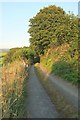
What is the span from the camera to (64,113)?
343 inches

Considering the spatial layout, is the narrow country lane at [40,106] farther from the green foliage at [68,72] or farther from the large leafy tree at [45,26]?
the large leafy tree at [45,26]

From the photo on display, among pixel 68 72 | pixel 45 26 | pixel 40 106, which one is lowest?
pixel 40 106

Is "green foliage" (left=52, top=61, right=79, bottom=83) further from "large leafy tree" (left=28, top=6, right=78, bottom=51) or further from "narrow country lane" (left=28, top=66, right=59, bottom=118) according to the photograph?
"large leafy tree" (left=28, top=6, right=78, bottom=51)

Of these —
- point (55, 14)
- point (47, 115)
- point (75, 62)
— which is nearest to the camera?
point (47, 115)

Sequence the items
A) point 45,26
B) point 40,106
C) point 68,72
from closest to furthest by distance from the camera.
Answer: point 40,106 < point 68,72 < point 45,26

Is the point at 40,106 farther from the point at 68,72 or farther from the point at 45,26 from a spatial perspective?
the point at 45,26

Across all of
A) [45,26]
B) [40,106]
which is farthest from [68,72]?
[45,26]

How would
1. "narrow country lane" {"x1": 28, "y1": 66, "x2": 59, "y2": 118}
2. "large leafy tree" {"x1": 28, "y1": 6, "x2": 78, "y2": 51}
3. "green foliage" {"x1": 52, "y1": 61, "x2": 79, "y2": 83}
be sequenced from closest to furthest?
"narrow country lane" {"x1": 28, "y1": 66, "x2": 59, "y2": 118}, "green foliage" {"x1": 52, "y1": 61, "x2": 79, "y2": 83}, "large leafy tree" {"x1": 28, "y1": 6, "x2": 78, "y2": 51}

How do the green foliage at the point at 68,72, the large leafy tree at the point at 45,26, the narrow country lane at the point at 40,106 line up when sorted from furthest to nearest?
1. the large leafy tree at the point at 45,26
2. the green foliage at the point at 68,72
3. the narrow country lane at the point at 40,106

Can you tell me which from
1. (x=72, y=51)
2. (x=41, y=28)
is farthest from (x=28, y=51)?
(x=72, y=51)

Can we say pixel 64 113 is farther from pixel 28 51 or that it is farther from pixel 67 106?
pixel 28 51

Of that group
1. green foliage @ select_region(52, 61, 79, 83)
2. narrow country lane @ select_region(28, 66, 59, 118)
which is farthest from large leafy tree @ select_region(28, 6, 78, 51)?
narrow country lane @ select_region(28, 66, 59, 118)

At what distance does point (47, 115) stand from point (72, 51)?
1009 cm

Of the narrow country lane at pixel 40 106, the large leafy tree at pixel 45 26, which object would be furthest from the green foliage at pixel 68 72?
the large leafy tree at pixel 45 26
